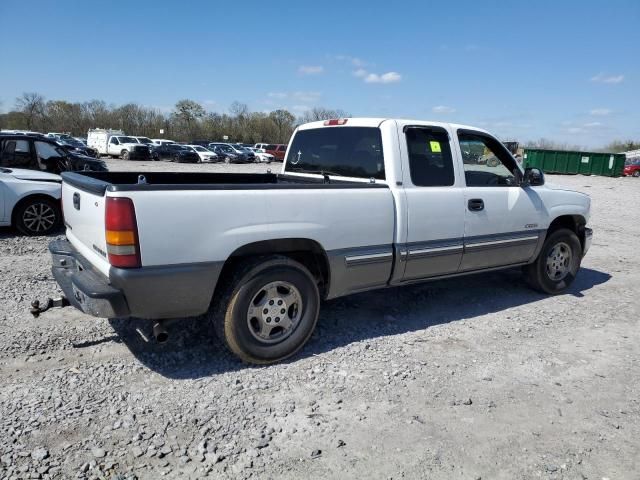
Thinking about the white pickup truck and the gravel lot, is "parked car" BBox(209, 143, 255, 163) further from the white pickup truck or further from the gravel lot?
the gravel lot

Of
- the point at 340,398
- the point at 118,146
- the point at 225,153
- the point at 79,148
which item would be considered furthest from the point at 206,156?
the point at 340,398

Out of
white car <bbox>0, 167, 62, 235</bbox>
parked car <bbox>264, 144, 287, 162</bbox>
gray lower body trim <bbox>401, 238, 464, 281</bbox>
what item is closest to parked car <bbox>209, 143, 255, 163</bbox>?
parked car <bbox>264, 144, 287, 162</bbox>

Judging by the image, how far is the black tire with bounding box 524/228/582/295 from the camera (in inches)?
229

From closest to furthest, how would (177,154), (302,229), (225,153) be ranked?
(302,229) → (177,154) → (225,153)

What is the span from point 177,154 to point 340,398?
36521mm

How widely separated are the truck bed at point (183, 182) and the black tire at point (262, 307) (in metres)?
0.62

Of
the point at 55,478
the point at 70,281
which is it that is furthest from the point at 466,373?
the point at 70,281

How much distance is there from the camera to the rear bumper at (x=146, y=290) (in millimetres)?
3131

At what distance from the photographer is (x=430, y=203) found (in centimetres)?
443

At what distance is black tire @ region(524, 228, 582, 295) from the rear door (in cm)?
160

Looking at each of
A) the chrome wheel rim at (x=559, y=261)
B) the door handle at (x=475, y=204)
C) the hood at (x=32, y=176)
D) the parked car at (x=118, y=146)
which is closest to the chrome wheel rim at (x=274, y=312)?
the door handle at (x=475, y=204)

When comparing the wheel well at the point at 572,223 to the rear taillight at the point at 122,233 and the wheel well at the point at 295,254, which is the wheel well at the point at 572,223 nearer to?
the wheel well at the point at 295,254

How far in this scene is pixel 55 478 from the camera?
8.14 ft

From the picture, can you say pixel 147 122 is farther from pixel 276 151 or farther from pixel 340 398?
pixel 340 398
